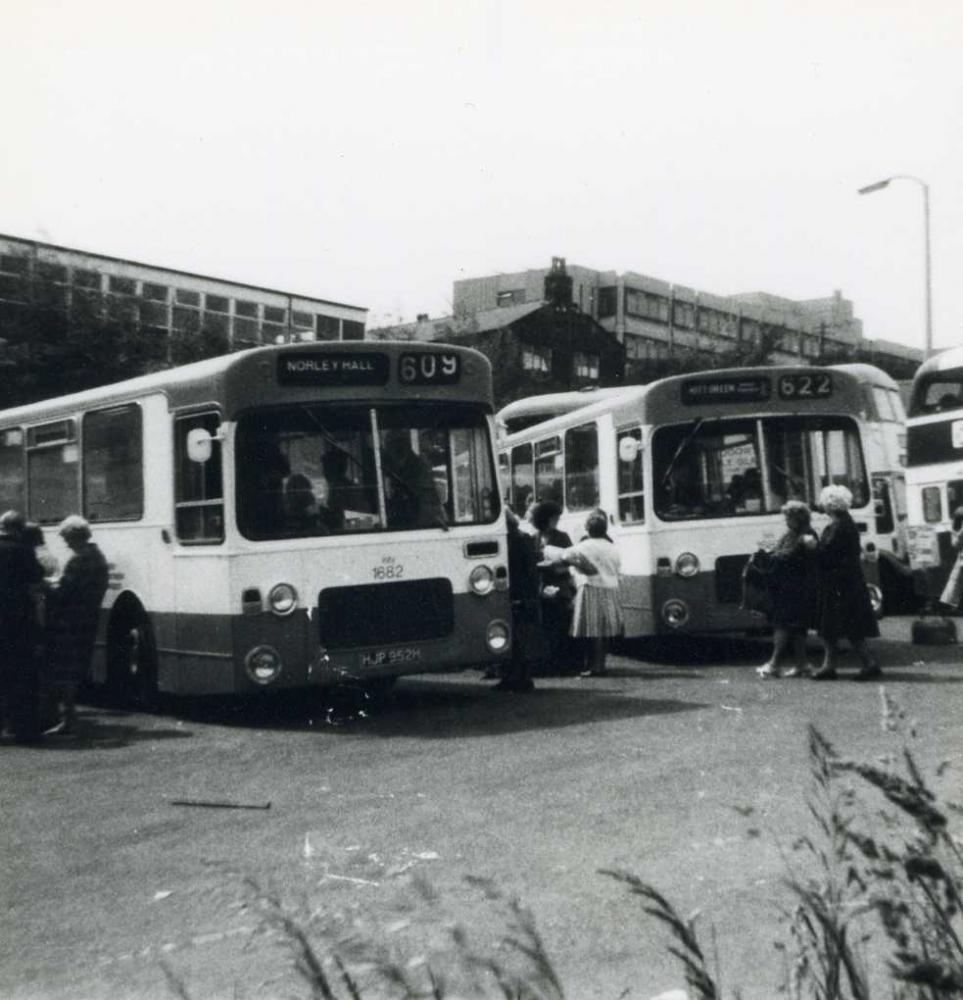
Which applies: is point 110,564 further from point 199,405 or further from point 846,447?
point 846,447

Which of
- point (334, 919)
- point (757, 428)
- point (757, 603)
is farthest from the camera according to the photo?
point (757, 428)

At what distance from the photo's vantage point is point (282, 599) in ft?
38.0

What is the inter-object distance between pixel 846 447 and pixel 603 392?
6046mm

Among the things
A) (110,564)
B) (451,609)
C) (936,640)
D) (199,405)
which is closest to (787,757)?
(451,609)

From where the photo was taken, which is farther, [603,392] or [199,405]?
[603,392]

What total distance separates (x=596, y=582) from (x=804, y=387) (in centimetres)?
329

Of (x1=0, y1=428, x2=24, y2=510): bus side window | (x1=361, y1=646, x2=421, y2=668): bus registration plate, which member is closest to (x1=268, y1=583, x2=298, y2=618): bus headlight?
(x1=361, y1=646, x2=421, y2=668): bus registration plate

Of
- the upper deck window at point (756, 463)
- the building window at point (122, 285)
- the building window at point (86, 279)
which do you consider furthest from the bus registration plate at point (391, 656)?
the building window at point (122, 285)

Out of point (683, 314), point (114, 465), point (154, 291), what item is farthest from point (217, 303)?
point (683, 314)

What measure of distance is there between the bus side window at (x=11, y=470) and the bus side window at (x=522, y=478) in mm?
6871

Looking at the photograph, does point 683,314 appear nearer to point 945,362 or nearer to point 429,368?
point 945,362

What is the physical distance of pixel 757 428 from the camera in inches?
623

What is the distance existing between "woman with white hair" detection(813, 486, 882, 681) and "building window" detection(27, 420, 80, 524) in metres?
6.63

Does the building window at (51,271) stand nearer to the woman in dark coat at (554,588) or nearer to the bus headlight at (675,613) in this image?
the woman in dark coat at (554,588)
